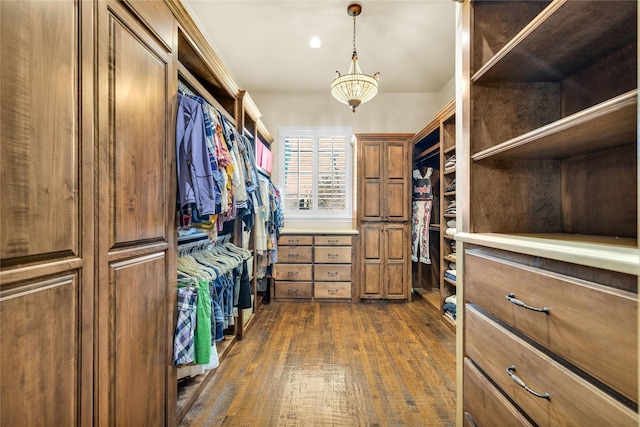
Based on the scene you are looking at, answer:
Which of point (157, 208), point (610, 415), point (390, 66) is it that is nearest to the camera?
point (610, 415)

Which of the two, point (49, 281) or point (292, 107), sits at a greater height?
point (292, 107)

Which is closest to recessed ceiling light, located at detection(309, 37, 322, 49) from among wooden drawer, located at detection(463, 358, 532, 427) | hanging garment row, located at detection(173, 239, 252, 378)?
hanging garment row, located at detection(173, 239, 252, 378)

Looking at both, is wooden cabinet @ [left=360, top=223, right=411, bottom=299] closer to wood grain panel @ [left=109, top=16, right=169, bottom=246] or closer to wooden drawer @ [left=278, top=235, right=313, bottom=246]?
wooden drawer @ [left=278, top=235, right=313, bottom=246]

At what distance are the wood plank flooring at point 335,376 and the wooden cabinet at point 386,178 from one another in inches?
52.4

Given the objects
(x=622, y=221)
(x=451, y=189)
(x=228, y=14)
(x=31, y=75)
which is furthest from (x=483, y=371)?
(x=228, y=14)

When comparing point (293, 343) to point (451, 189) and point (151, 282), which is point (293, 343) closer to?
point (151, 282)

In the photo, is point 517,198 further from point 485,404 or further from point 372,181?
point 372,181

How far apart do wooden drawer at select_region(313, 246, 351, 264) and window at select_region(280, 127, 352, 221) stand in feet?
2.66

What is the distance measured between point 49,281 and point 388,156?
3.46 metres

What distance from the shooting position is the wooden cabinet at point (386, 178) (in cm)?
364

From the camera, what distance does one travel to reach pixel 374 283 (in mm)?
3600

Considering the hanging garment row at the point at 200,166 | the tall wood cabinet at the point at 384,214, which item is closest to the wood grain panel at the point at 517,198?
the hanging garment row at the point at 200,166

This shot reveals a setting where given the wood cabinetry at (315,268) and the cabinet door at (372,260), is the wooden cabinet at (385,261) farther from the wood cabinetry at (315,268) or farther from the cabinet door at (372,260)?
the wood cabinetry at (315,268)

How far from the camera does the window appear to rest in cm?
427
